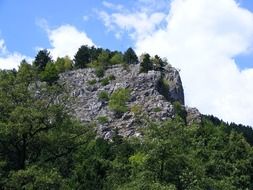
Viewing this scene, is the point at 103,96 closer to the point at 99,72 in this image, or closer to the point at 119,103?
the point at 119,103

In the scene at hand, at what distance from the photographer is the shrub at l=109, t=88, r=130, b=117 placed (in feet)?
460

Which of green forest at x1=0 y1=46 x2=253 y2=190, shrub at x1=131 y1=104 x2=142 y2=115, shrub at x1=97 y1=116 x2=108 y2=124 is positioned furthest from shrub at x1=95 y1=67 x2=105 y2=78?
green forest at x1=0 y1=46 x2=253 y2=190

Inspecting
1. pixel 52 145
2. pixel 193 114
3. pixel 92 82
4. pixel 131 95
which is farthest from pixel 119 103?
pixel 52 145

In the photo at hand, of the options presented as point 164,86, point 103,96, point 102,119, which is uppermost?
point 164,86

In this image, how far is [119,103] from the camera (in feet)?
459

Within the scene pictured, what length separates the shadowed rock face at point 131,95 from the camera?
133875mm

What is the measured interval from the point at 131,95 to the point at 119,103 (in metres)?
8.72

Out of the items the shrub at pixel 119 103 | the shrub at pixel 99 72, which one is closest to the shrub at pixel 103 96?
the shrub at pixel 119 103

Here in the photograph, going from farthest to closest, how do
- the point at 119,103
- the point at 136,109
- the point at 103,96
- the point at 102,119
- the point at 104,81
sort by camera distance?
the point at 104,81 < the point at 103,96 < the point at 136,109 < the point at 119,103 < the point at 102,119

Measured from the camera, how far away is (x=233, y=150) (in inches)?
3374

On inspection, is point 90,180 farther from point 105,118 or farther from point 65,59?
point 65,59

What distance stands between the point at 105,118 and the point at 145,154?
103 metres

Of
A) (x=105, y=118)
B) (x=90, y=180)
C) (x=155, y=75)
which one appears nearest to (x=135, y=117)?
(x=105, y=118)

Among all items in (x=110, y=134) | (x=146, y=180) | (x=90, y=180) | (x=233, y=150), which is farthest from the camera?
(x=110, y=134)
